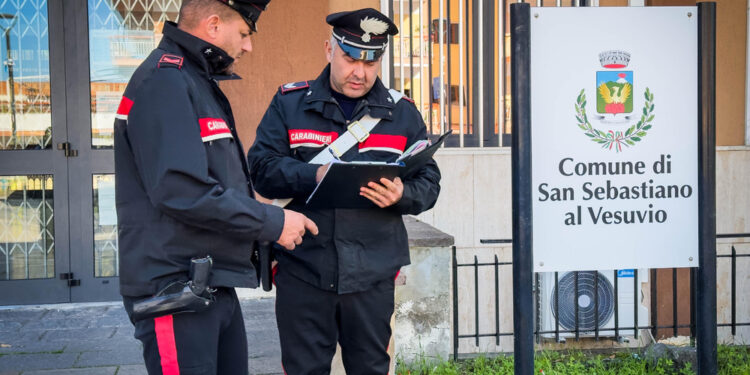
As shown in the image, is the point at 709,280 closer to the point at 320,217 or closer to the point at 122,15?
the point at 320,217

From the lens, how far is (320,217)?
9.55 feet

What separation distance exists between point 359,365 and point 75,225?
433 centimetres

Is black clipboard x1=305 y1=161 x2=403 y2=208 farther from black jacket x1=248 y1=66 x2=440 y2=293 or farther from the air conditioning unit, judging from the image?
the air conditioning unit

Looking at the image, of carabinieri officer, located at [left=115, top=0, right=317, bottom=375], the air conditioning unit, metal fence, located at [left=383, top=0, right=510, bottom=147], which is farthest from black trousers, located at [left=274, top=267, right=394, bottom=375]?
metal fence, located at [left=383, top=0, right=510, bottom=147]

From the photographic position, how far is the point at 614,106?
2893 mm

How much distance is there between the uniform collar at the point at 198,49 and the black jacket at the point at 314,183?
0.61 m

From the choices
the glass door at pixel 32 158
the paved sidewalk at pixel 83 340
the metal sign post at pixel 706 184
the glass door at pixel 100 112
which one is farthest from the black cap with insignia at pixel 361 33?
the glass door at pixel 32 158

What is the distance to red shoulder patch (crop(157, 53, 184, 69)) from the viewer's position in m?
2.22

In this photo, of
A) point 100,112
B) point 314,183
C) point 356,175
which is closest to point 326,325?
point 314,183

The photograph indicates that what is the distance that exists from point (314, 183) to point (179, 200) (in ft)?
2.56

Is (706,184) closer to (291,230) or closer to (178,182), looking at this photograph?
(291,230)

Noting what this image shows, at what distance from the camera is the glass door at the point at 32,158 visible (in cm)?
629

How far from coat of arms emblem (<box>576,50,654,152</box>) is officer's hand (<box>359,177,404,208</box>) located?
0.80m

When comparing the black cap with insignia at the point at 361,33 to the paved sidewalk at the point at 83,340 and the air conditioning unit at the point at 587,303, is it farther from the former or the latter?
the air conditioning unit at the point at 587,303
